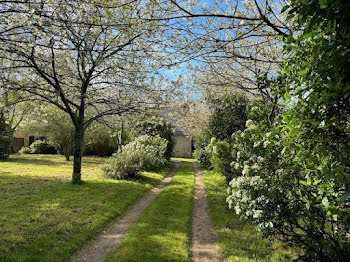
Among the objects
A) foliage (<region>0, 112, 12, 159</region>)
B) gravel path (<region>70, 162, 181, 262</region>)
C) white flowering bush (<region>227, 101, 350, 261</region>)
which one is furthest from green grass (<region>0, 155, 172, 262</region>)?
foliage (<region>0, 112, 12, 159</region>)

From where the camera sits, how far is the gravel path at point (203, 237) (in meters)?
5.05

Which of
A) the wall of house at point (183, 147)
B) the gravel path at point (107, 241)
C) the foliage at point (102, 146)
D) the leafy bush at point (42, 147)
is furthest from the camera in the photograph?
the wall of house at point (183, 147)

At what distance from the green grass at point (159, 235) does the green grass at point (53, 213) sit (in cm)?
89

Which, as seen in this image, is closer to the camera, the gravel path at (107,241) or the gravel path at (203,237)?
the gravel path at (107,241)

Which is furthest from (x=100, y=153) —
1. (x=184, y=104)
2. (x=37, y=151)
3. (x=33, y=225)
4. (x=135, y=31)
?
(x=135, y=31)

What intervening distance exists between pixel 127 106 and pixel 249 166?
785cm

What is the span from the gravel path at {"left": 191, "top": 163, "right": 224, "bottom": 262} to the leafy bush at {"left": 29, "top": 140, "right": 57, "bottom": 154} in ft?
86.7

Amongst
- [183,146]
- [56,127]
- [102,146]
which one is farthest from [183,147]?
[56,127]

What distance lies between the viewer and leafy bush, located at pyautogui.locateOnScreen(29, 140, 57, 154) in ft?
99.4

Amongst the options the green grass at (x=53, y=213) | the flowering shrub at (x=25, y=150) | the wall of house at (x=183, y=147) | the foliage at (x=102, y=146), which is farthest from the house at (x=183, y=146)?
the green grass at (x=53, y=213)

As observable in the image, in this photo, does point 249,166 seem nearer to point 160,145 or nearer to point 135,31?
point 135,31

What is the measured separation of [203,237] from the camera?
608 cm

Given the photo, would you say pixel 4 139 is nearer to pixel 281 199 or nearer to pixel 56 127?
pixel 56 127

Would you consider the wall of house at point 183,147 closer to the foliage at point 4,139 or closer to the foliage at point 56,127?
the foliage at point 56,127
